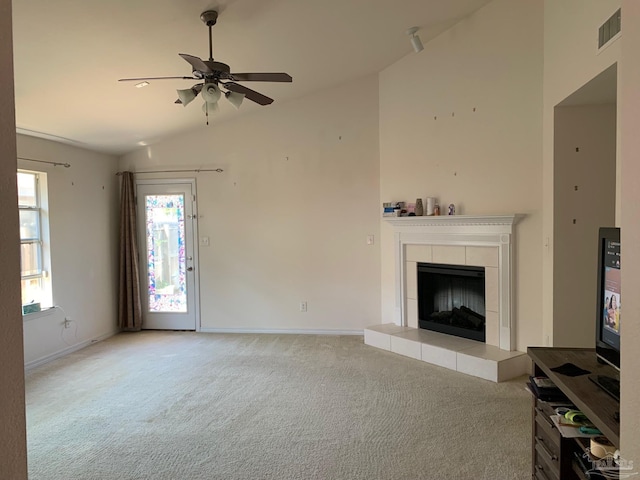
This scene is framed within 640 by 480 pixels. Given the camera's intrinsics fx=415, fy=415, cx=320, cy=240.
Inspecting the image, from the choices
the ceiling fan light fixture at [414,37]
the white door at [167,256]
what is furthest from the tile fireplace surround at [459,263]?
the white door at [167,256]

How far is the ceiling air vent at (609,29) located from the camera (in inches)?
Result: 91.4

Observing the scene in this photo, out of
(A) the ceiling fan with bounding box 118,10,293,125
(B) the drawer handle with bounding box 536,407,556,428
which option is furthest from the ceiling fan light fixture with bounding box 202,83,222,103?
(B) the drawer handle with bounding box 536,407,556,428

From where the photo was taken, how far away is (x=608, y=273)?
1740 millimetres

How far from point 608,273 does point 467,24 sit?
3584 mm

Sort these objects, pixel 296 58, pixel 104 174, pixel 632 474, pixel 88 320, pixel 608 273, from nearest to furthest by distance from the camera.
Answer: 1. pixel 632 474
2. pixel 608 273
3. pixel 296 58
4. pixel 88 320
5. pixel 104 174

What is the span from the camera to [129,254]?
5.84m

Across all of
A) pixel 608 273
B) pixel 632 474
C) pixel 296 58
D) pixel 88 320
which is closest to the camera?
pixel 632 474

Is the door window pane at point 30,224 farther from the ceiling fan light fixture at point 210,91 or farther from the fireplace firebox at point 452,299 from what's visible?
the fireplace firebox at point 452,299

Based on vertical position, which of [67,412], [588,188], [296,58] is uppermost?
[296,58]

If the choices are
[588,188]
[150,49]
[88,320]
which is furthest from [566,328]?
[88,320]

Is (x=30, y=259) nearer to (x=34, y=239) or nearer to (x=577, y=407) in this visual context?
(x=34, y=239)

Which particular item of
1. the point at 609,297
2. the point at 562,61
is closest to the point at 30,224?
the point at 609,297

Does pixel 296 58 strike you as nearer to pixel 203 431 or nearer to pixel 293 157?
pixel 293 157

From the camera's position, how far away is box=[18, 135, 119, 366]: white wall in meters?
4.65
